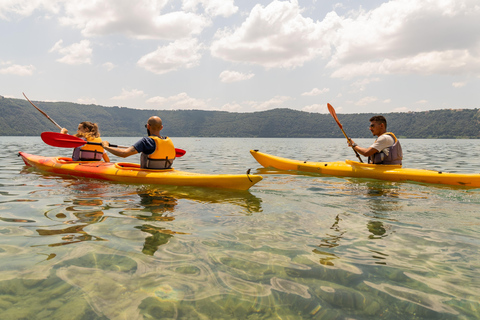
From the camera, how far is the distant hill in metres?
124

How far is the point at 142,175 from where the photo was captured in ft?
21.7

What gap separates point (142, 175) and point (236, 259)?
442 centimetres

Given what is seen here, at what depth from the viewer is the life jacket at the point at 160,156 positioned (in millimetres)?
6562

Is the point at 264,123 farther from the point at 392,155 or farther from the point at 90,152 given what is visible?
the point at 90,152

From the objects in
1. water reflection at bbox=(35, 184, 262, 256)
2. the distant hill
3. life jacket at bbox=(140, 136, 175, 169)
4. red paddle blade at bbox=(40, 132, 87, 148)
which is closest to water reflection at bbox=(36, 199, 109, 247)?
water reflection at bbox=(35, 184, 262, 256)

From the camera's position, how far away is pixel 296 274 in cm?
252

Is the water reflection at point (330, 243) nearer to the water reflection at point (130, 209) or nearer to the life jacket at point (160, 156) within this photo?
the water reflection at point (130, 209)

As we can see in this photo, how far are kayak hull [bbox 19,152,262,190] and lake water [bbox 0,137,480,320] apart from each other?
81 cm

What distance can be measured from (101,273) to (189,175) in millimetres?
3937

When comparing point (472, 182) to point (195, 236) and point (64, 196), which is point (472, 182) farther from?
point (64, 196)

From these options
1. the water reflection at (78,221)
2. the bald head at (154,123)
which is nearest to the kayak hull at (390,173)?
the bald head at (154,123)

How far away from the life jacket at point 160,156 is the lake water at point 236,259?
5.10ft

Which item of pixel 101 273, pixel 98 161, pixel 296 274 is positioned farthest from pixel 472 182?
pixel 98 161

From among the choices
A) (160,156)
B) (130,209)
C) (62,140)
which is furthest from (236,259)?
(62,140)
